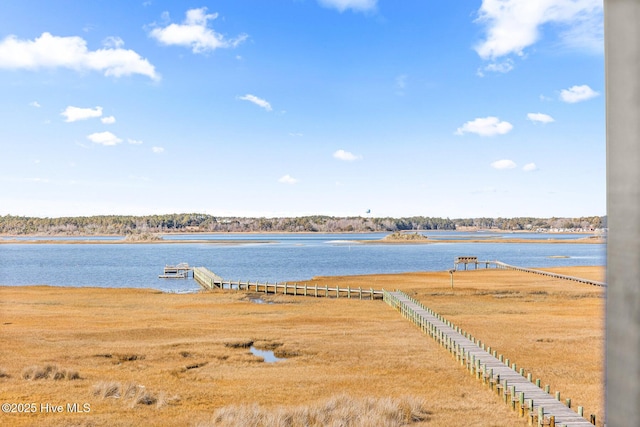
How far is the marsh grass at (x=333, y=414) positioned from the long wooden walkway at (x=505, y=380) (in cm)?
335

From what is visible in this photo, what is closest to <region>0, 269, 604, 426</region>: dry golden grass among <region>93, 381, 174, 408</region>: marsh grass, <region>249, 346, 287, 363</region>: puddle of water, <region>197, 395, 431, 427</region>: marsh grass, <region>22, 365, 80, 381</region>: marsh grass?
<region>93, 381, 174, 408</region>: marsh grass

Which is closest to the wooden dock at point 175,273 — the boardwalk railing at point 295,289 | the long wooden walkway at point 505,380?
the boardwalk railing at point 295,289

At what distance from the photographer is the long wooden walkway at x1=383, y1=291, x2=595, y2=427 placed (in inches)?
671

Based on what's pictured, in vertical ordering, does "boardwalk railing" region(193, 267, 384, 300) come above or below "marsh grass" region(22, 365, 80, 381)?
below

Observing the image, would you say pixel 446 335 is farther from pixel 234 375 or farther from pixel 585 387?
pixel 234 375

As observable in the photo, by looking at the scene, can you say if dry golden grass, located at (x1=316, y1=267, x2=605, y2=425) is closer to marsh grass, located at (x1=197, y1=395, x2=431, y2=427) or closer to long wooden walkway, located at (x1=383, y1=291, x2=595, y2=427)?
long wooden walkway, located at (x1=383, y1=291, x2=595, y2=427)

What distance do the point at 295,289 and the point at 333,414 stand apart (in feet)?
137

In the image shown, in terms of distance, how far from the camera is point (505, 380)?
2106 cm

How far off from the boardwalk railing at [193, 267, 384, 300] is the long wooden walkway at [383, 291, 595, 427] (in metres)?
19.8

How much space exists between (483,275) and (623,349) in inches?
3175

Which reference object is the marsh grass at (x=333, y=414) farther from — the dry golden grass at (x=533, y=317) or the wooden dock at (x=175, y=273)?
the wooden dock at (x=175, y=273)

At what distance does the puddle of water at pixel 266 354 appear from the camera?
1144 inches

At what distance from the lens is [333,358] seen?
2859 cm

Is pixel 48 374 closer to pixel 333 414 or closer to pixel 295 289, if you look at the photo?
pixel 333 414
